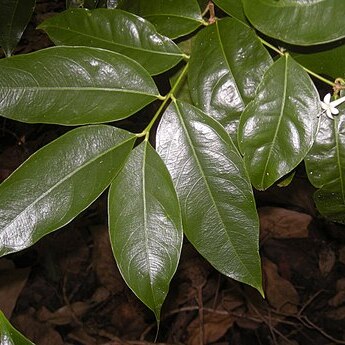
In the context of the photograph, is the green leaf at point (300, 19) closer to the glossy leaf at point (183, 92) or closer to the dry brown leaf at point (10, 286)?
the glossy leaf at point (183, 92)

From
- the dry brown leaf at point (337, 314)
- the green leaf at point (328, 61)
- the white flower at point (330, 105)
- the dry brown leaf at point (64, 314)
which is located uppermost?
the green leaf at point (328, 61)

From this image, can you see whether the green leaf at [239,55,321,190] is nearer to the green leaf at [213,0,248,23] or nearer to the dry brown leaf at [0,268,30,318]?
the green leaf at [213,0,248,23]

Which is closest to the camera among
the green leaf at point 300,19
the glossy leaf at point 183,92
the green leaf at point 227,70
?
the green leaf at point 300,19

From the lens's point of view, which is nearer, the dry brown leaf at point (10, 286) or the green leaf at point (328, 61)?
the green leaf at point (328, 61)

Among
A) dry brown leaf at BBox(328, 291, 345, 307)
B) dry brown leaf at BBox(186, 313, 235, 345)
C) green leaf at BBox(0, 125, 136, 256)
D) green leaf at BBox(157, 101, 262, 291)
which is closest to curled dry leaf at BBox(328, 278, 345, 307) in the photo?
dry brown leaf at BBox(328, 291, 345, 307)

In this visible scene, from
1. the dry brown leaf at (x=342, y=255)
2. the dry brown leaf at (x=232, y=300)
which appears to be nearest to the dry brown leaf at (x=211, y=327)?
the dry brown leaf at (x=232, y=300)

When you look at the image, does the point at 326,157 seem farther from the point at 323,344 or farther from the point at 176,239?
the point at 323,344
